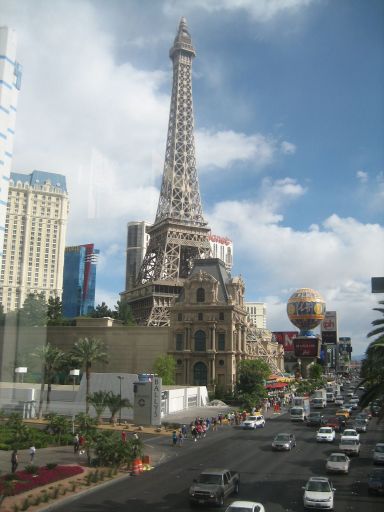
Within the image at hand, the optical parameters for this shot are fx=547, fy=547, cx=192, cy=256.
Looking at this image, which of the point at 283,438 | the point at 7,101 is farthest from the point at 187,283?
the point at 7,101

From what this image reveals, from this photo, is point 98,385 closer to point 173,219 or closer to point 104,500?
point 104,500

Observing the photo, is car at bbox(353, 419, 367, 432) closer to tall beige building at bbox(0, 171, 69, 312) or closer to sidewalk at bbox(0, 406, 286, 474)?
sidewalk at bbox(0, 406, 286, 474)

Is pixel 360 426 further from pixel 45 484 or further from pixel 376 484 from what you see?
pixel 45 484

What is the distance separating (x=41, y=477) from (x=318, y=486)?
13539mm

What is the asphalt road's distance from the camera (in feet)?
79.3

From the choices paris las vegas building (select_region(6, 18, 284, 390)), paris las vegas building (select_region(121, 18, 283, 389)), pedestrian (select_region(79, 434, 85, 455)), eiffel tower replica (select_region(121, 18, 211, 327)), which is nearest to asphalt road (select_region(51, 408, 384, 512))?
pedestrian (select_region(79, 434, 85, 455))

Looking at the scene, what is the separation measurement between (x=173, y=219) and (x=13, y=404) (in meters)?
71.5

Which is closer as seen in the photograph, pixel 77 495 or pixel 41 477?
pixel 77 495

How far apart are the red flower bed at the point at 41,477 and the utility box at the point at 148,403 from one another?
21.8 meters

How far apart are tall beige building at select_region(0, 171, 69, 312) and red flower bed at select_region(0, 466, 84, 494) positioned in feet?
88.5

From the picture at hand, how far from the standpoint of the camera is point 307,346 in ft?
511

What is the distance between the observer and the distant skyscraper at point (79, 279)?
17350 centimetres

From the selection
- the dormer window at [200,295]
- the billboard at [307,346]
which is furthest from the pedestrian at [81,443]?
the billboard at [307,346]

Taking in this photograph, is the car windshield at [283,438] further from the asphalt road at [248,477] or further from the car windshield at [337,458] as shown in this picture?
the car windshield at [337,458]
